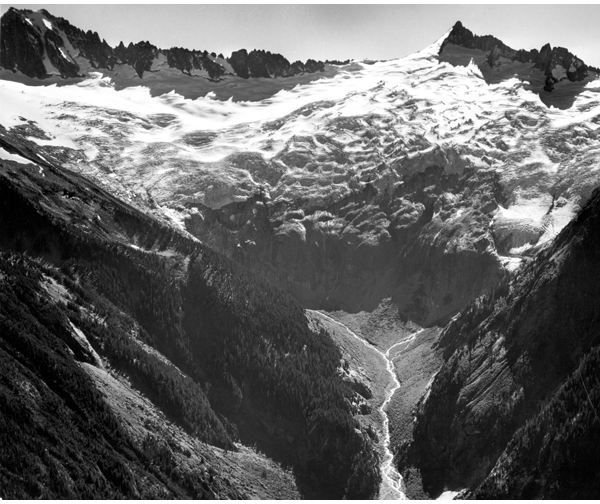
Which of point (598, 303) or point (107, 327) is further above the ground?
point (598, 303)

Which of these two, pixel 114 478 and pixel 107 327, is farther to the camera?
pixel 107 327

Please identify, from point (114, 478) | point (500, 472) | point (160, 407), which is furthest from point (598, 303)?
point (114, 478)

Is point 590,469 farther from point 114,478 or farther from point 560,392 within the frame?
point 114,478

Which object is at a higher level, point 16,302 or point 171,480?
point 16,302

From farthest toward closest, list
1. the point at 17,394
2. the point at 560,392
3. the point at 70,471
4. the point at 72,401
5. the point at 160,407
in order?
the point at 160,407 < the point at 560,392 < the point at 72,401 < the point at 17,394 < the point at 70,471

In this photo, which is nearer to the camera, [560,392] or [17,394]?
[17,394]

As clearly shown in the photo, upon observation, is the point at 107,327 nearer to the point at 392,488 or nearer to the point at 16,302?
the point at 16,302

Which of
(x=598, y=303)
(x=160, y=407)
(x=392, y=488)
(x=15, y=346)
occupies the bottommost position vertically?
(x=392, y=488)

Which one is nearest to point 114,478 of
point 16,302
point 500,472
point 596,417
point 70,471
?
point 70,471

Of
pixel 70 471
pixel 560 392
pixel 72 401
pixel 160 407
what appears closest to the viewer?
pixel 70 471
